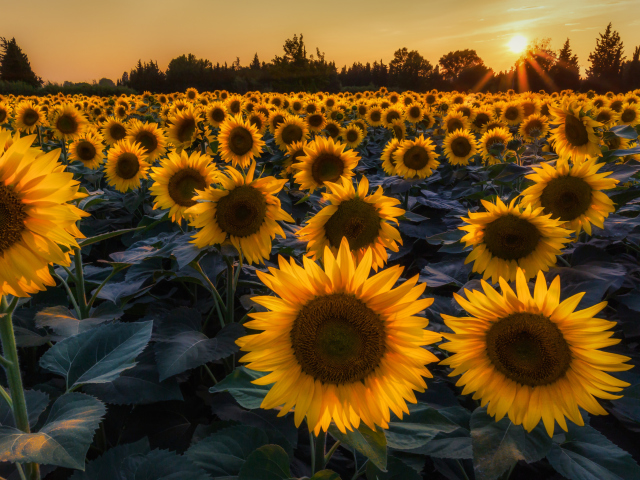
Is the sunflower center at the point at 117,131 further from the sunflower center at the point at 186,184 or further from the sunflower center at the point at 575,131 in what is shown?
the sunflower center at the point at 575,131

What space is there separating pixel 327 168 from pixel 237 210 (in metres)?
1.66

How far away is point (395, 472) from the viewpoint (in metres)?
1.53

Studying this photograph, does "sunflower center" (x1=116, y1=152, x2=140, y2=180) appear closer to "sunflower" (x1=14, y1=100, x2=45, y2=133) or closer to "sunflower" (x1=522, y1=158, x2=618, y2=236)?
"sunflower" (x1=522, y1=158, x2=618, y2=236)

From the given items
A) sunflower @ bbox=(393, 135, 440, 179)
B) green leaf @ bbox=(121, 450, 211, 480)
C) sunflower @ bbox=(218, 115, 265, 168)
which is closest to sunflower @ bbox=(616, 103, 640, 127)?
sunflower @ bbox=(393, 135, 440, 179)

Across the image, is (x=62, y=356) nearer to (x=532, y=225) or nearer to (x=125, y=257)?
(x=125, y=257)

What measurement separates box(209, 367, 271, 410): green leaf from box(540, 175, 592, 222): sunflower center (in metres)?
2.15

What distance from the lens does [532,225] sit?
233cm

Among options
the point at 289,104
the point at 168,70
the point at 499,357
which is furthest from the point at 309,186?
the point at 168,70

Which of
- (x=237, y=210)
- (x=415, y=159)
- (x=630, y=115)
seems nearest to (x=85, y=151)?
(x=415, y=159)

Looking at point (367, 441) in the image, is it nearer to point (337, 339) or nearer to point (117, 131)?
point (337, 339)

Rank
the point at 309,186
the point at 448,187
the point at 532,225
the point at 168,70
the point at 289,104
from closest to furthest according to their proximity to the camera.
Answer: the point at 532,225 → the point at 309,186 → the point at 448,187 → the point at 289,104 → the point at 168,70

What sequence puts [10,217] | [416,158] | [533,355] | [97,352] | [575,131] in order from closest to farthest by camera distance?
1. [10,217]
2. [533,355]
3. [97,352]
4. [575,131]
5. [416,158]

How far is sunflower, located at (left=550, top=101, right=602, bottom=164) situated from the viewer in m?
3.32

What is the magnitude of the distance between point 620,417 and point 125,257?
2771 mm
